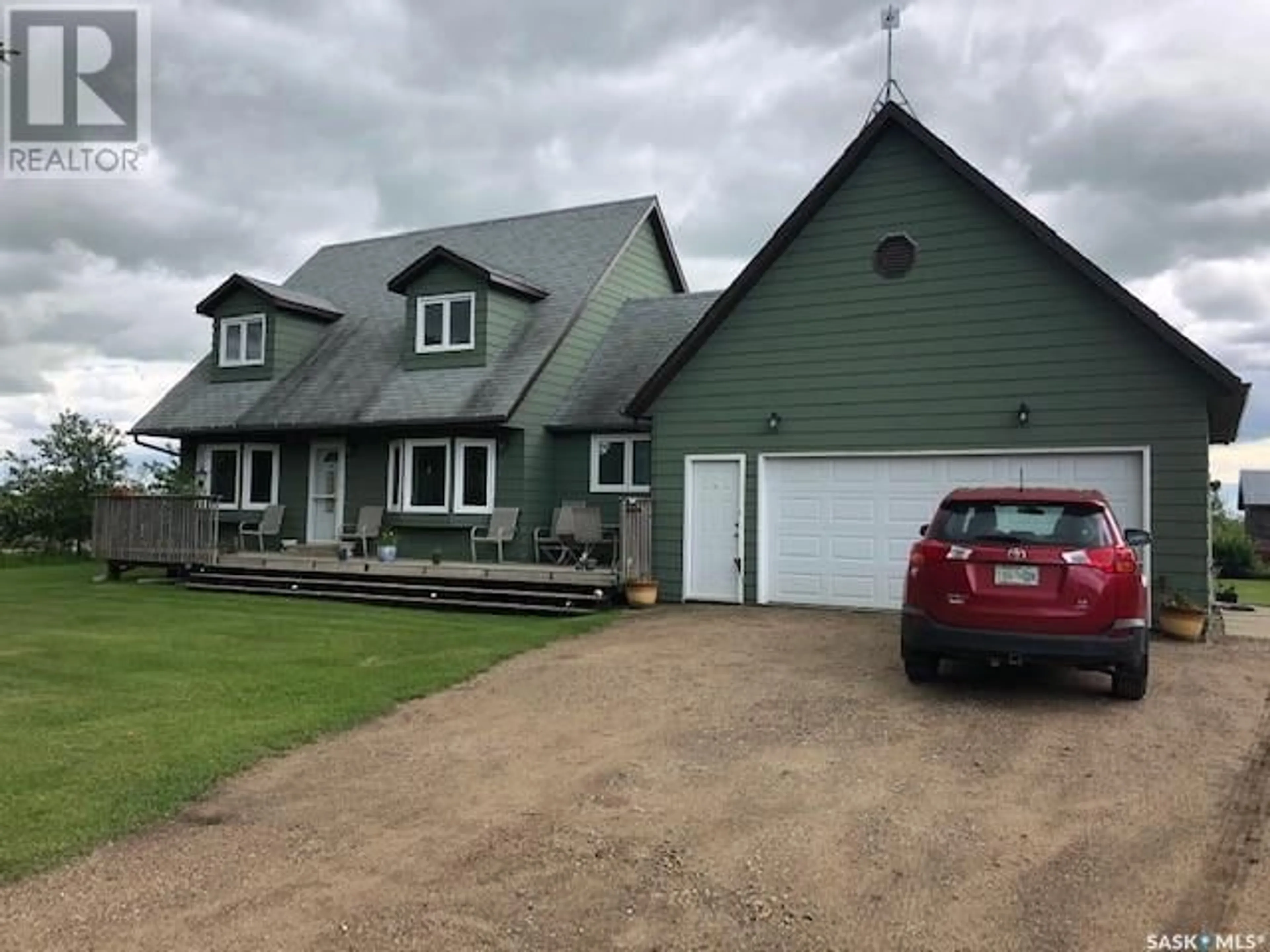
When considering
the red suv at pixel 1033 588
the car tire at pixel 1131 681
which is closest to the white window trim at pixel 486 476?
the red suv at pixel 1033 588

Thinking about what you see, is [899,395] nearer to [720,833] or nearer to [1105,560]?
[1105,560]

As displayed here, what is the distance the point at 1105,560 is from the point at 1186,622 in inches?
176

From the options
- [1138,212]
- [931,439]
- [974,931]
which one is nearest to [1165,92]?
[1138,212]

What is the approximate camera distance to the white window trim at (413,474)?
17.8 metres

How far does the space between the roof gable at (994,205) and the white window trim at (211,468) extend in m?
10.4

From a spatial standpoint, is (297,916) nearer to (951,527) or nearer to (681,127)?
(951,527)

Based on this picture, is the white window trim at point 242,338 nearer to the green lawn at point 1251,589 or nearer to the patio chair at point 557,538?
the patio chair at point 557,538

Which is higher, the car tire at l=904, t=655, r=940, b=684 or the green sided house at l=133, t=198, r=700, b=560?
the green sided house at l=133, t=198, r=700, b=560

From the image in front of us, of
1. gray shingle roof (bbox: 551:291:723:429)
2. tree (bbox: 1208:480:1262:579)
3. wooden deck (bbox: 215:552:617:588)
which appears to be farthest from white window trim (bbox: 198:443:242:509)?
tree (bbox: 1208:480:1262:579)

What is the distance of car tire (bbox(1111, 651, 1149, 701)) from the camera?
23.2ft

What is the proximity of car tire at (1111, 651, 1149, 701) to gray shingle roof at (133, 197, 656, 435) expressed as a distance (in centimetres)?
1132

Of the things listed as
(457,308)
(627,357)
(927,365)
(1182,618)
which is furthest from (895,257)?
(457,308)

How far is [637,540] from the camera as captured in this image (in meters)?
13.8

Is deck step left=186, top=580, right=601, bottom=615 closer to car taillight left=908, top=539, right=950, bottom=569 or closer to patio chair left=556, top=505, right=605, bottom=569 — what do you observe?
patio chair left=556, top=505, right=605, bottom=569
